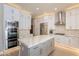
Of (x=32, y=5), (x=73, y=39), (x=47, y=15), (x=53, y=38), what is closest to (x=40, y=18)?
(x=47, y=15)

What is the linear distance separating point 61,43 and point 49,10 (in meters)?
0.97

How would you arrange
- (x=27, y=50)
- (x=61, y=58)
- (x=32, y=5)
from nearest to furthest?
(x=27, y=50)
(x=61, y=58)
(x=32, y=5)

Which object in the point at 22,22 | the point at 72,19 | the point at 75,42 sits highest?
the point at 72,19

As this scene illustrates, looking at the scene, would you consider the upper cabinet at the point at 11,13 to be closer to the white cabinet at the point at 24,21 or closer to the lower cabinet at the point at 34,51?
the white cabinet at the point at 24,21

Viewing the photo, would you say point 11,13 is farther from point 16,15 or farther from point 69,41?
point 69,41

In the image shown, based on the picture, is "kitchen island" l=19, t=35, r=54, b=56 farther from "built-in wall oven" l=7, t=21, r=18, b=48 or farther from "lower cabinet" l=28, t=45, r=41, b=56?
"built-in wall oven" l=7, t=21, r=18, b=48

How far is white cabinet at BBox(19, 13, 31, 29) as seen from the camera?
100 inches

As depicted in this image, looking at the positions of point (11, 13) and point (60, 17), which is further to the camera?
point (60, 17)

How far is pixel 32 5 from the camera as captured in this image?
93.7 inches

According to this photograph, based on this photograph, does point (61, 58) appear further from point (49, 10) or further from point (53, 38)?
point (49, 10)

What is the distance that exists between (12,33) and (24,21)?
0.49 metres

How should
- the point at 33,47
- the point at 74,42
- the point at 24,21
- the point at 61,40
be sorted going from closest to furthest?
the point at 33,47 → the point at 24,21 → the point at 61,40 → the point at 74,42

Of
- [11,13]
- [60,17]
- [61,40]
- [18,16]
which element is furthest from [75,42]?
[11,13]

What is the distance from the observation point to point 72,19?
3748mm
